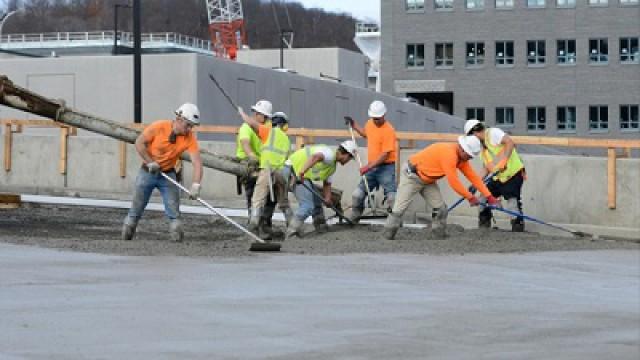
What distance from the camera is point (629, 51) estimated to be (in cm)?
8156

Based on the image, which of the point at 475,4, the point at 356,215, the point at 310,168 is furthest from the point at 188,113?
the point at 475,4

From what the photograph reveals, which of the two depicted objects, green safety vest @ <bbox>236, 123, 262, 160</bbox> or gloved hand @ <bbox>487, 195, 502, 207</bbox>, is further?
green safety vest @ <bbox>236, 123, 262, 160</bbox>

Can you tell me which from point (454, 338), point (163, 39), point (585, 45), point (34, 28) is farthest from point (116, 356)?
point (34, 28)

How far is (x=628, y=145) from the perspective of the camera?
1888 centimetres

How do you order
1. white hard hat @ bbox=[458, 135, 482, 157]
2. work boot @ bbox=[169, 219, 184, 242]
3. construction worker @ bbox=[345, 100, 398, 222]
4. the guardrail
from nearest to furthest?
white hard hat @ bbox=[458, 135, 482, 157] → work boot @ bbox=[169, 219, 184, 242] → construction worker @ bbox=[345, 100, 398, 222] → the guardrail

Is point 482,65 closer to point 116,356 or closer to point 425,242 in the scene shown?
point 425,242

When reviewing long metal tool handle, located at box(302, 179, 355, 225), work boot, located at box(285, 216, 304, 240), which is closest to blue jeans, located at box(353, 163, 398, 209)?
long metal tool handle, located at box(302, 179, 355, 225)

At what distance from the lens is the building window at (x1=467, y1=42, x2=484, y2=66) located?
83875mm

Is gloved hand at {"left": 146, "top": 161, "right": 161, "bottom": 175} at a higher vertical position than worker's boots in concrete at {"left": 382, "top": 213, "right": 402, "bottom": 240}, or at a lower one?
higher

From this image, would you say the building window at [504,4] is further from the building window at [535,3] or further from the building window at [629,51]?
the building window at [629,51]

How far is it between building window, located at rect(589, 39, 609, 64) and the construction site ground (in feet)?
216

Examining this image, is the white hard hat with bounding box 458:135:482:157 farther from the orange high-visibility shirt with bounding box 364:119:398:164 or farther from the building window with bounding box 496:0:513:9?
the building window with bounding box 496:0:513:9

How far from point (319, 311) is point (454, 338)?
59.4 inches

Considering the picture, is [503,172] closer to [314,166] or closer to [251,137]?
[314,166]
